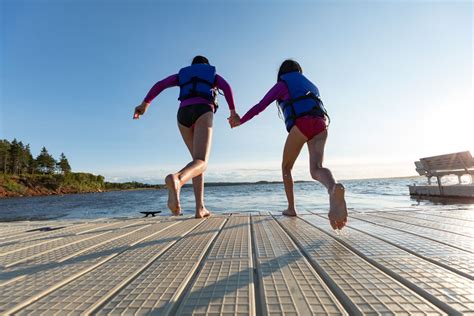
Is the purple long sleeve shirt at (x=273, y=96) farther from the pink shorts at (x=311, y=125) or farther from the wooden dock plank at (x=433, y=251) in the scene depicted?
the wooden dock plank at (x=433, y=251)

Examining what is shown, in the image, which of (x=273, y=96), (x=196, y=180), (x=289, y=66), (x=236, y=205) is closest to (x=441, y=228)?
(x=273, y=96)

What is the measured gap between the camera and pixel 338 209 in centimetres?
194

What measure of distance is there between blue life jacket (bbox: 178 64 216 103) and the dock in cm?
201

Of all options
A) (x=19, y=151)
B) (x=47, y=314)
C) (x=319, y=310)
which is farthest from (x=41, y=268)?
(x=19, y=151)

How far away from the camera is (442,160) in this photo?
33.5 feet

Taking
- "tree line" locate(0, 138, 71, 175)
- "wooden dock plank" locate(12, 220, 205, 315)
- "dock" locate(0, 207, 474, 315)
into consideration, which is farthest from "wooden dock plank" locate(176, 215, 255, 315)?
"tree line" locate(0, 138, 71, 175)

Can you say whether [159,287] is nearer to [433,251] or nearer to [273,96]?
[433,251]

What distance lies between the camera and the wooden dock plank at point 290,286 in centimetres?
82

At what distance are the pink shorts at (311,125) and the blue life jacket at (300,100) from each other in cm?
5

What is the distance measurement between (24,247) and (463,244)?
2.98 m

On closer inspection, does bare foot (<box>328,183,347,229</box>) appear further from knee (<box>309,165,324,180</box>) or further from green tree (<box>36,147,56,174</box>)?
green tree (<box>36,147,56,174</box>)

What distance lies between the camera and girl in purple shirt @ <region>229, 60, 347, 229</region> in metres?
2.38

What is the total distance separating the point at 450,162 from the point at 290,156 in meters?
9.49

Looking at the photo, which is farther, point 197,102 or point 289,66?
point 289,66
